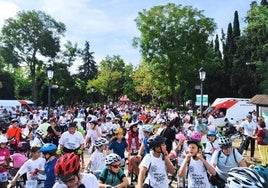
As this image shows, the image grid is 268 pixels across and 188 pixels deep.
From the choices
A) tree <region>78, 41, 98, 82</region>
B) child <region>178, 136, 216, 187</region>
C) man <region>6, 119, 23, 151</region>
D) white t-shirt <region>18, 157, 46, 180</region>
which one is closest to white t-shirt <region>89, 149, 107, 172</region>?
white t-shirt <region>18, 157, 46, 180</region>

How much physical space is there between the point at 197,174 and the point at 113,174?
4.20 feet

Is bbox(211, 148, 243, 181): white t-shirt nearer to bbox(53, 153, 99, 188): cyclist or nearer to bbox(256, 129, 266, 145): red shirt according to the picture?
bbox(53, 153, 99, 188): cyclist

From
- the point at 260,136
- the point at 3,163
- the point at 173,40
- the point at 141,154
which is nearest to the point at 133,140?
the point at 141,154

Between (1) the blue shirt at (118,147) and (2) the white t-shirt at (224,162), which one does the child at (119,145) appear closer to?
(1) the blue shirt at (118,147)

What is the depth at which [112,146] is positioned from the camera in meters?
10.1

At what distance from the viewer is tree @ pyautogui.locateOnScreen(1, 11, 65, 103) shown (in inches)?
2291

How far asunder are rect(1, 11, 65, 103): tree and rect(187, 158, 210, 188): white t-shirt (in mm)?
55266

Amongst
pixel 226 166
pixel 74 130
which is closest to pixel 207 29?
pixel 74 130

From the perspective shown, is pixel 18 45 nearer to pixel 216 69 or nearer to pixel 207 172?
pixel 216 69

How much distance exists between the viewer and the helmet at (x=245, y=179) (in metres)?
2.58

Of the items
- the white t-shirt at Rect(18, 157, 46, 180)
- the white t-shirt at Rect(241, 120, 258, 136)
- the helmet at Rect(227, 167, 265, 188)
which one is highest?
the white t-shirt at Rect(241, 120, 258, 136)

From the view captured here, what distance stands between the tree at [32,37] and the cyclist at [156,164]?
55263mm

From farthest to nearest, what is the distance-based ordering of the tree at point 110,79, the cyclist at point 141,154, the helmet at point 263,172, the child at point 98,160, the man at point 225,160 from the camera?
the tree at point 110,79, the cyclist at point 141,154, the child at point 98,160, the man at point 225,160, the helmet at point 263,172

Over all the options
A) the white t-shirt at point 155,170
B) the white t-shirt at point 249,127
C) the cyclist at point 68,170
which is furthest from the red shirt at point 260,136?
the cyclist at point 68,170
